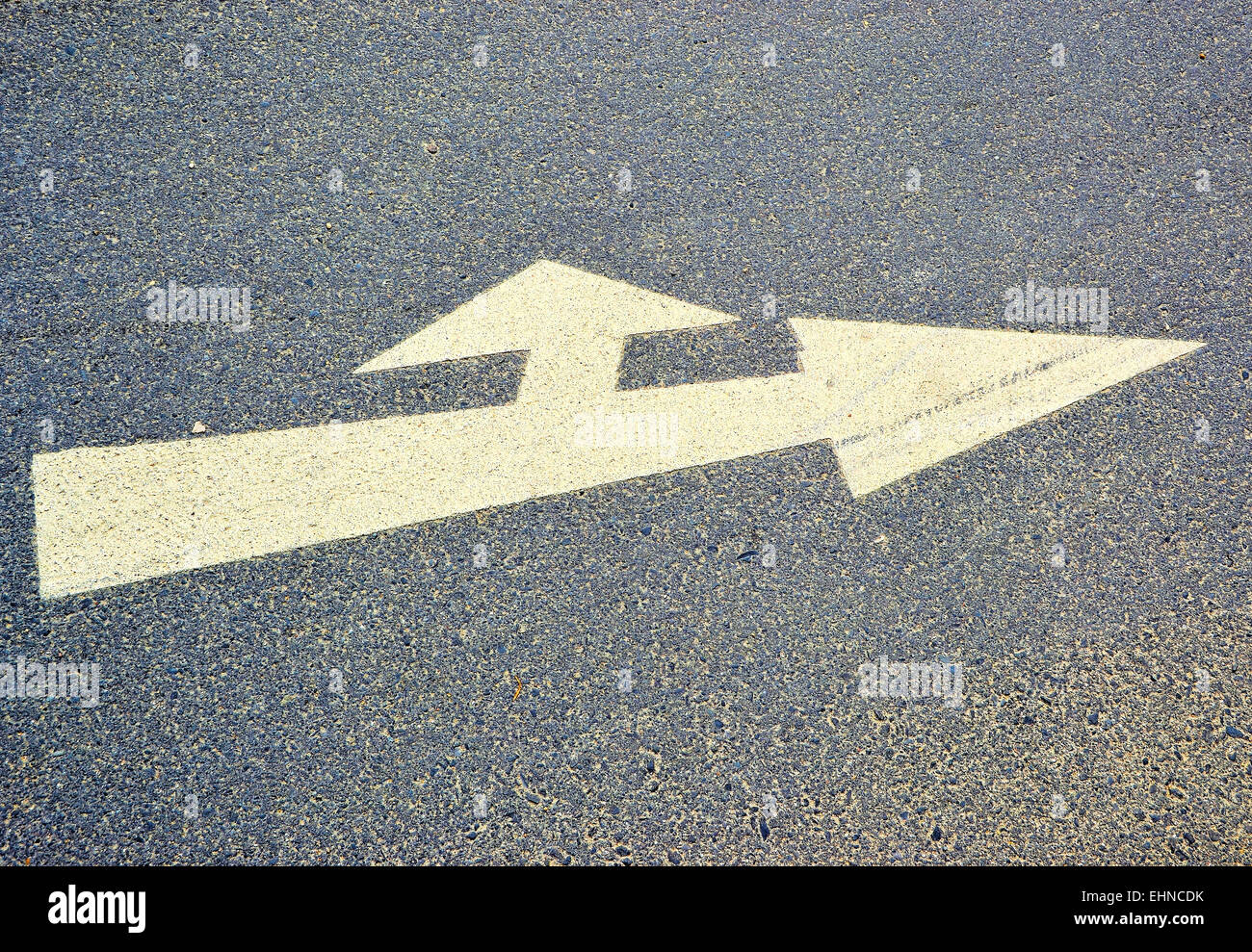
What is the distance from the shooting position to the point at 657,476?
3.11m

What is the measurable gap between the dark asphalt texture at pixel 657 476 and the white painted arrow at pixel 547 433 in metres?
0.08

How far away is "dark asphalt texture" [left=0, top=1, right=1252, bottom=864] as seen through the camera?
2.83 metres

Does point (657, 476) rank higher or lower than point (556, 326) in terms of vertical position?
lower

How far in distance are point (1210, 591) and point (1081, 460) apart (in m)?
0.61

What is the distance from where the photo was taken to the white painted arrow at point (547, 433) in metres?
2.97

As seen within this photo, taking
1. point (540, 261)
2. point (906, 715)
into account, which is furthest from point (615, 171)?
point (906, 715)

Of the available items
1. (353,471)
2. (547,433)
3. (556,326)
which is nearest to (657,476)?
(547,433)

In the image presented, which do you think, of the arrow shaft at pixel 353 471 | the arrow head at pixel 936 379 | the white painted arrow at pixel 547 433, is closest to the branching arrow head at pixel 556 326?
the white painted arrow at pixel 547 433

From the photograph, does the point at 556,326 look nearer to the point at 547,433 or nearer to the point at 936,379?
the point at 547,433

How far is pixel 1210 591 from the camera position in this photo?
305 centimetres

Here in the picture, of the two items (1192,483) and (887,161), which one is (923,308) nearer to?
(887,161)

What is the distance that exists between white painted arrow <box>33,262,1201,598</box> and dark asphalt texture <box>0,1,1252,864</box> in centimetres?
8

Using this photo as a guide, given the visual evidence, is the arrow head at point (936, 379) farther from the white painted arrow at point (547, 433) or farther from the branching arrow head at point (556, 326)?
the branching arrow head at point (556, 326)

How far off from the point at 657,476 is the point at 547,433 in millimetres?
420
